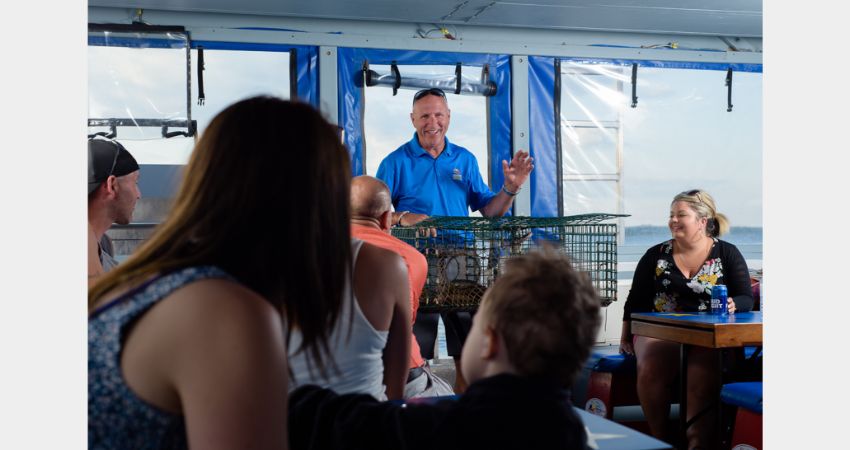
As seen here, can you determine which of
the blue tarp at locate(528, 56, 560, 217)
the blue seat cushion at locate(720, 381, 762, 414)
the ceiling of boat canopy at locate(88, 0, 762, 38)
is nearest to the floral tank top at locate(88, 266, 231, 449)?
the blue seat cushion at locate(720, 381, 762, 414)

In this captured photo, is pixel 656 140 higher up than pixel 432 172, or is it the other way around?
pixel 656 140

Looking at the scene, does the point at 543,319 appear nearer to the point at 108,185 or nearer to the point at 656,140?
the point at 108,185

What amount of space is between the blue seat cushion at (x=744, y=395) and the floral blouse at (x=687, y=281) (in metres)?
0.88

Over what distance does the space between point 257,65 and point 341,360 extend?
4.63 m

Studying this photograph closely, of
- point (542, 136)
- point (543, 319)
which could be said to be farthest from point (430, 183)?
point (543, 319)

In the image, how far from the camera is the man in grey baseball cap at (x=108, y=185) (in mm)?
3070

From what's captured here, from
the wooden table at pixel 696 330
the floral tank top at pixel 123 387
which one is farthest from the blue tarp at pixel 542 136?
the floral tank top at pixel 123 387

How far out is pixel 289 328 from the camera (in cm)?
118

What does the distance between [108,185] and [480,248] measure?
1577 mm

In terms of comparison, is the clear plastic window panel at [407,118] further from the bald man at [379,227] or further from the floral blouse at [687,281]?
the bald man at [379,227]

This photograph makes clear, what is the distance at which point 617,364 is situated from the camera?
4652 mm

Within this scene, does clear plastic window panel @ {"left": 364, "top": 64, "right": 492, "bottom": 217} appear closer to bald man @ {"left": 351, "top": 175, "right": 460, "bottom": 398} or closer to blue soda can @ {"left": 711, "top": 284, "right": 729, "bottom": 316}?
blue soda can @ {"left": 711, "top": 284, "right": 729, "bottom": 316}

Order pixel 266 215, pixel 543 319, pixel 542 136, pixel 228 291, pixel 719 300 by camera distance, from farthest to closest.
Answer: pixel 542 136 < pixel 719 300 < pixel 543 319 < pixel 266 215 < pixel 228 291

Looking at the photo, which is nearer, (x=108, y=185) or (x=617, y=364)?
(x=108, y=185)
